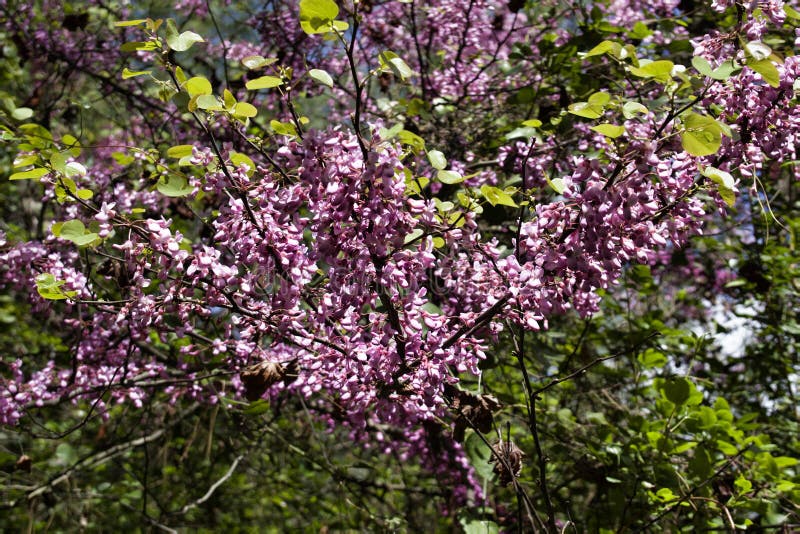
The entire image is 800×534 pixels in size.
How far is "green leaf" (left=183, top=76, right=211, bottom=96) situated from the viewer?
1536 millimetres

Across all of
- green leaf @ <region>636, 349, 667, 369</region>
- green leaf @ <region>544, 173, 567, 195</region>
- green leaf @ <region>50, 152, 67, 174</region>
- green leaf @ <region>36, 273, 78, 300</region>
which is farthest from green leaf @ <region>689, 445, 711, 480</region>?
green leaf @ <region>50, 152, 67, 174</region>

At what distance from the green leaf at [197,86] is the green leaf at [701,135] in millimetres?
1119

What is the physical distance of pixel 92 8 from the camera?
534 centimetres

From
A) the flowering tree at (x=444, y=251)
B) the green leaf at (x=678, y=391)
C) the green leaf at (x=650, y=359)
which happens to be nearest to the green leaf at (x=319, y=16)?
the flowering tree at (x=444, y=251)

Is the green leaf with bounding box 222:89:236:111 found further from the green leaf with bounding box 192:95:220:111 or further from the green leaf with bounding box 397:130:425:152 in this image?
the green leaf with bounding box 397:130:425:152

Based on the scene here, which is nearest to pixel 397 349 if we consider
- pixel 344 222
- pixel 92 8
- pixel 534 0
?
pixel 344 222

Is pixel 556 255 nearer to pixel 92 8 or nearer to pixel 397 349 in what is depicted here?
pixel 397 349

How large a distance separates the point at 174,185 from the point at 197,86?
0.36 m

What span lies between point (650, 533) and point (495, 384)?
1.42 meters

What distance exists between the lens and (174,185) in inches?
71.0

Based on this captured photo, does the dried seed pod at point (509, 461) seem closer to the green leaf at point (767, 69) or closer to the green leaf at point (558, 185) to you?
the green leaf at point (558, 185)

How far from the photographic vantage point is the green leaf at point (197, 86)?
154 centimetres

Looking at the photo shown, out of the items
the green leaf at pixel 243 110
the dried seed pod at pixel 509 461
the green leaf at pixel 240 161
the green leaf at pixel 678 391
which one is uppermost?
the green leaf at pixel 678 391

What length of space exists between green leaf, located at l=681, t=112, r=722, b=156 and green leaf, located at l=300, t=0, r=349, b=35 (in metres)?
0.77
